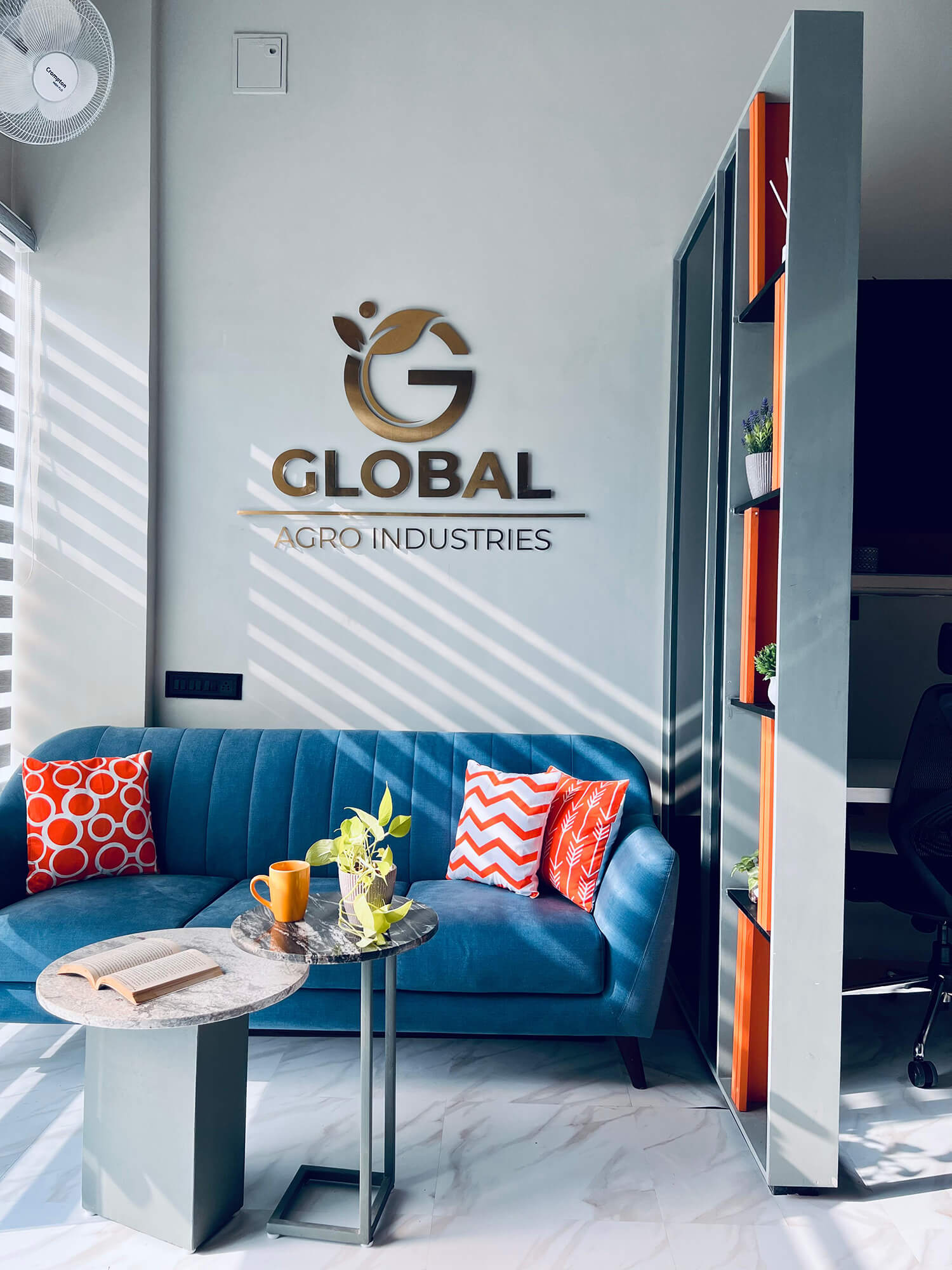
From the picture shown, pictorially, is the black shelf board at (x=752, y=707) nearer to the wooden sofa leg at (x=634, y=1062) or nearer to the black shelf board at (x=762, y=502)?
the black shelf board at (x=762, y=502)

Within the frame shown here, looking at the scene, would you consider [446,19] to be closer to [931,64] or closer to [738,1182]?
[931,64]

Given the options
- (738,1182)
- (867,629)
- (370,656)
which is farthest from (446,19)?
(738,1182)

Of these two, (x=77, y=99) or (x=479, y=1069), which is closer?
(x=77, y=99)

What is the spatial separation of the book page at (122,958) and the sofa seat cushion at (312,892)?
467 millimetres

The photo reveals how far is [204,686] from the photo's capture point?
11.0 feet

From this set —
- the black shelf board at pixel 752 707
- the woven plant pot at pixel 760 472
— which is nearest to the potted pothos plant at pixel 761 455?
the woven plant pot at pixel 760 472

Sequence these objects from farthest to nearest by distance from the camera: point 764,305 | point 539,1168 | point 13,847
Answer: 1. point 13,847
2. point 764,305
3. point 539,1168

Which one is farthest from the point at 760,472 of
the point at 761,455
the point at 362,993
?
the point at 362,993

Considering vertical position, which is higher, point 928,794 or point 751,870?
point 928,794

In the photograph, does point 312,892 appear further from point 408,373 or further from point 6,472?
point 6,472

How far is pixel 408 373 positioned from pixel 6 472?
1.50 metres

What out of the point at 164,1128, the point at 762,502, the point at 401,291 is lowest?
the point at 164,1128

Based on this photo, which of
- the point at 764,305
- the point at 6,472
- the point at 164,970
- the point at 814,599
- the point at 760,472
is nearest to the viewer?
the point at 164,970

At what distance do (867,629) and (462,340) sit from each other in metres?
1.84
